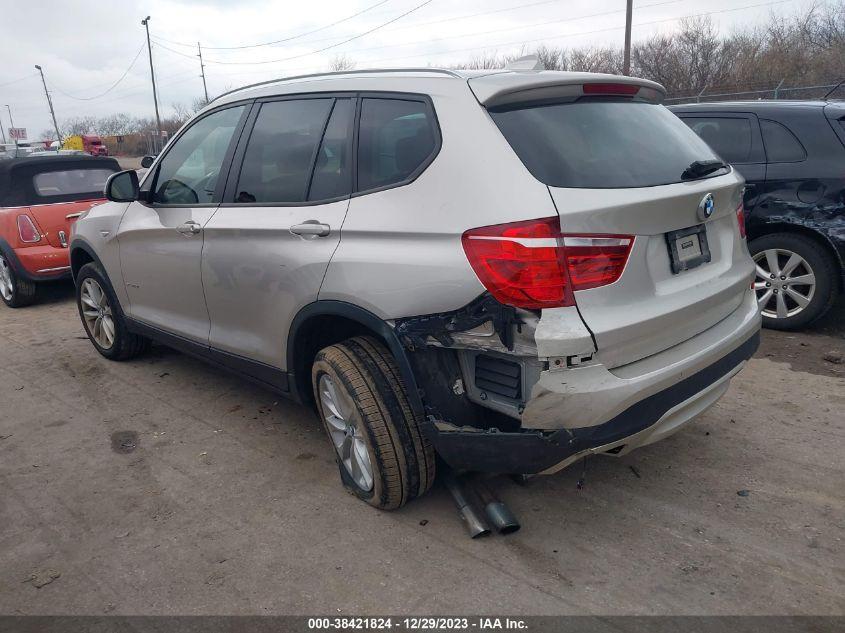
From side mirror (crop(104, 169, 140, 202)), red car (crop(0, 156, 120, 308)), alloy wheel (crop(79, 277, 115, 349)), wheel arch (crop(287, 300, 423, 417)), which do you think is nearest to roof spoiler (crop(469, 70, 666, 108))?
wheel arch (crop(287, 300, 423, 417))

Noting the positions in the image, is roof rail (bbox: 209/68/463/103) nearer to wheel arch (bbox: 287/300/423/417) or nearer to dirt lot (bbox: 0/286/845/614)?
wheel arch (bbox: 287/300/423/417)

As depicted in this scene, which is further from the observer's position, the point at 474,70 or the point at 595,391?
the point at 474,70

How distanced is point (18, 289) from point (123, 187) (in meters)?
3.80

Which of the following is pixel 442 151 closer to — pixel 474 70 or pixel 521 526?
pixel 474 70

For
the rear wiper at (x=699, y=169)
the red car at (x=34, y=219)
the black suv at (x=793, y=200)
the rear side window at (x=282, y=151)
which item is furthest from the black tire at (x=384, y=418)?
the red car at (x=34, y=219)

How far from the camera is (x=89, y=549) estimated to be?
2803 millimetres

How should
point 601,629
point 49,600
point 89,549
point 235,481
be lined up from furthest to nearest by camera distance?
point 235,481 → point 89,549 → point 49,600 → point 601,629

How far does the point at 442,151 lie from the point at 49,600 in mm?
2317

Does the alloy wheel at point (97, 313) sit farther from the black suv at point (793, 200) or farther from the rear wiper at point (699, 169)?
the black suv at point (793, 200)

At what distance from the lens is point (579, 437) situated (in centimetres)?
228

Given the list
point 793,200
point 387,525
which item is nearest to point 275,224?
point 387,525

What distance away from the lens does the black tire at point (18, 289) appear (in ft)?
23.2

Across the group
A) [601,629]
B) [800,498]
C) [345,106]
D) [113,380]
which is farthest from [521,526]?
[113,380]

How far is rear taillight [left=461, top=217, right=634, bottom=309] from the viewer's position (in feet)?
7.23
